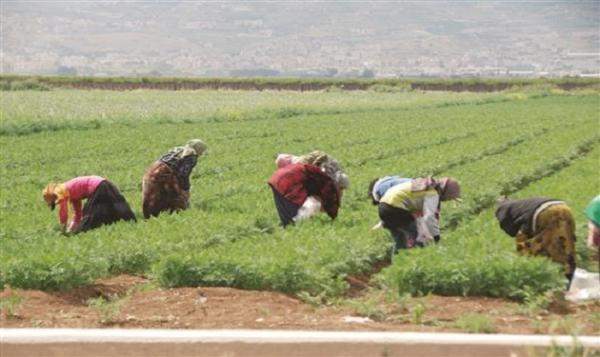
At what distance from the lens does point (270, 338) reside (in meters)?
7.45

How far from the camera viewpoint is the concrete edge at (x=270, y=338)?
7371mm

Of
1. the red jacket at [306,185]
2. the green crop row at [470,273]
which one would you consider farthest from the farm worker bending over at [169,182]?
the green crop row at [470,273]

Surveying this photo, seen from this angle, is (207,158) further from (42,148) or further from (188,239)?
(188,239)

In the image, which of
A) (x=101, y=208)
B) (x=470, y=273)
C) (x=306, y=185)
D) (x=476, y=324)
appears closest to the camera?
(x=476, y=324)

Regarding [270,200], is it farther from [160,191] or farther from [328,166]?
[328,166]

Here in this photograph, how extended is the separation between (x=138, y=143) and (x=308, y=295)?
20696 millimetres

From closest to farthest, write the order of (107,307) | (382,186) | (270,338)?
(270,338) → (107,307) → (382,186)

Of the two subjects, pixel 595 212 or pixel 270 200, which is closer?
pixel 595 212

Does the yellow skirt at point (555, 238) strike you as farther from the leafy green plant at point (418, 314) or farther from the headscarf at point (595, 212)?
the leafy green plant at point (418, 314)

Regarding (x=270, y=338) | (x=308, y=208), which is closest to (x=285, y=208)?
(x=308, y=208)

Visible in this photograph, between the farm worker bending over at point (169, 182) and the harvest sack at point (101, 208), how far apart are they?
145cm

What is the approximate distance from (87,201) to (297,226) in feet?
9.64

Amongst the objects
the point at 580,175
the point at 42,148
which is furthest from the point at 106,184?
the point at 42,148

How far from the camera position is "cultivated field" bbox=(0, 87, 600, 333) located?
1059 cm
